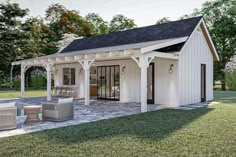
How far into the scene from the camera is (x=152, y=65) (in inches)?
499

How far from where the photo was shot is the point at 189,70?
12.4 metres

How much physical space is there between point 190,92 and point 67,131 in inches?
323

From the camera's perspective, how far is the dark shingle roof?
12.9 m

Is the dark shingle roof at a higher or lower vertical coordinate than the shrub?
higher

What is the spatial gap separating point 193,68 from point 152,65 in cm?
226

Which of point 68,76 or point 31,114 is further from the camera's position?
point 68,76

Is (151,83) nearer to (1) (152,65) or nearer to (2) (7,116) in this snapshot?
(1) (152,65)

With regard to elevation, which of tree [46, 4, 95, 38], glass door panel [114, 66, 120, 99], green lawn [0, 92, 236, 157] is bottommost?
green lawn [0, 92, 236, 157]

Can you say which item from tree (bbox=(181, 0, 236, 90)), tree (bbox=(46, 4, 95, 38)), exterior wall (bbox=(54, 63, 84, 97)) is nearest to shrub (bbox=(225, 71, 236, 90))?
tree (bbox=(181, 0, 236, 90))

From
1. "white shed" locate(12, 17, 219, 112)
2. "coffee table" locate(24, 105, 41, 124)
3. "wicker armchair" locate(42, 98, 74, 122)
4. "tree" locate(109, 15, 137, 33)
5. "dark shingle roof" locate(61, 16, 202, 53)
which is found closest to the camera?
"coffee table" locate(24, 105, 41, 124)

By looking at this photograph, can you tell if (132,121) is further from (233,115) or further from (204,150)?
(233,115)

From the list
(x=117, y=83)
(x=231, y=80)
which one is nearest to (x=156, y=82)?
(x=117, y=83)

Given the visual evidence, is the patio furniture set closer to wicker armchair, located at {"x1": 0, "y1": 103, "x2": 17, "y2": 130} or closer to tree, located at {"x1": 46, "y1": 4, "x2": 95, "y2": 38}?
wicker armchair, located at {"x1": 0, "y1": 103, "x2": 17, "y2": 130}

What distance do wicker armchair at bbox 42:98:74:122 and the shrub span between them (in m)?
20.7
